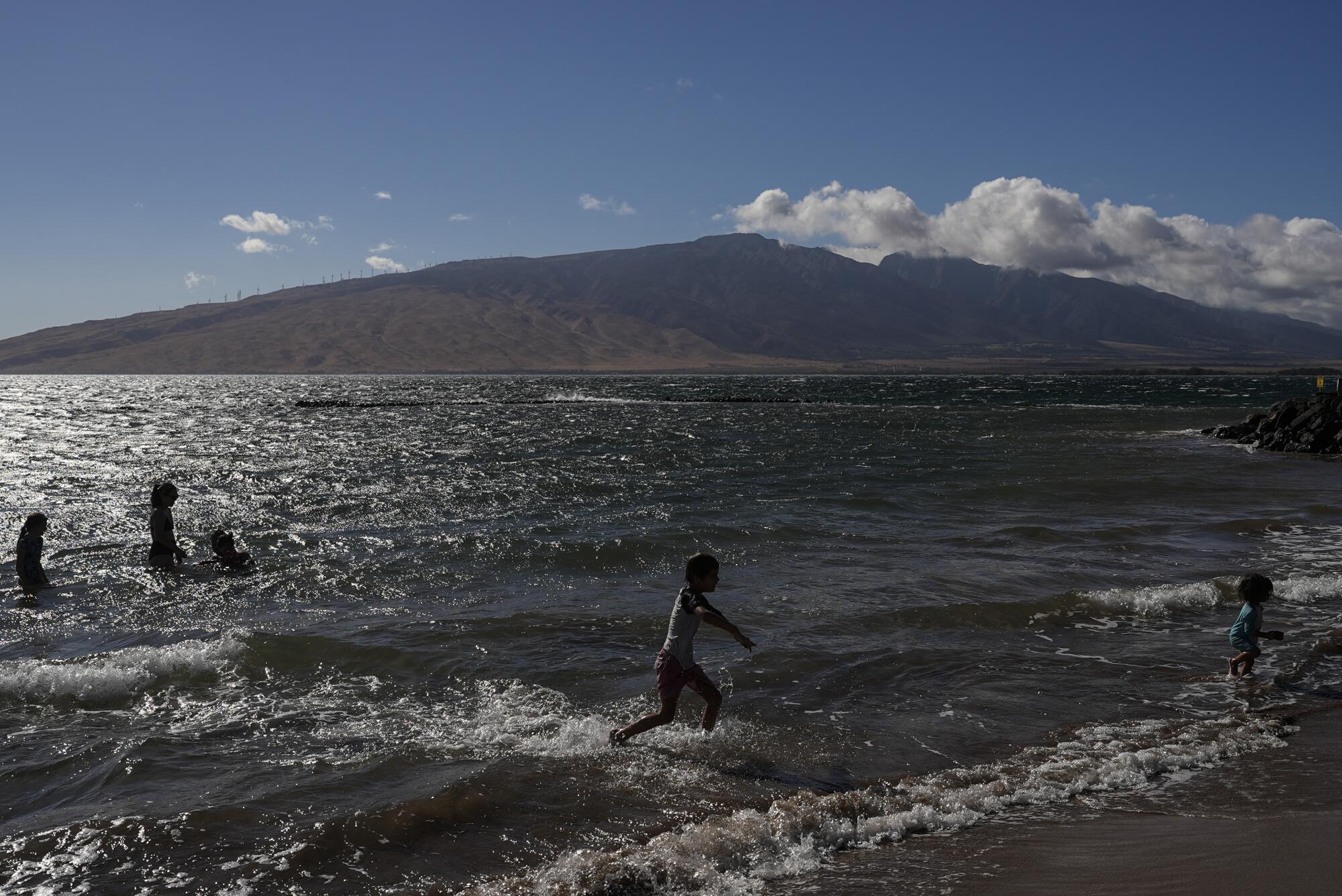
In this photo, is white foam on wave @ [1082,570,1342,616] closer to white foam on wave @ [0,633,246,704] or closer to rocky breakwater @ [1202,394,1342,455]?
white foam on wave @ [0,633,246,704]

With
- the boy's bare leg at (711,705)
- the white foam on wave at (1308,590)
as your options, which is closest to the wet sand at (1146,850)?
the boy's bare leg at (711,705)

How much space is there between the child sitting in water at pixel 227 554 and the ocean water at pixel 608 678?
1.90 feet

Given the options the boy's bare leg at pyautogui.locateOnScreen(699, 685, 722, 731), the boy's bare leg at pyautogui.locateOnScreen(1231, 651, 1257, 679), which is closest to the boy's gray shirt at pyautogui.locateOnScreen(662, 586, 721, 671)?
the boy's bare leg at pyautogui.locateOnScreen(699, 685, 722, 731)

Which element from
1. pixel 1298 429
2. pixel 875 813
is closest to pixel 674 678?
pixel 875 813

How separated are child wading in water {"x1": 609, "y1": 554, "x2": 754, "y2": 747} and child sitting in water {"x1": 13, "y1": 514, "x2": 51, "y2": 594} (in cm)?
1044

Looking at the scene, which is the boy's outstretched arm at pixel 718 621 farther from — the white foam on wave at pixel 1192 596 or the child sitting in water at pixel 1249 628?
the white foam on wave at pixel 1192 596

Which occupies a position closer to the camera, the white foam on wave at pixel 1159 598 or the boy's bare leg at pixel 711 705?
the boy's bare leg at pixel 711 705

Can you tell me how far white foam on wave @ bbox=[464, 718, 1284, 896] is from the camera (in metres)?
5.93

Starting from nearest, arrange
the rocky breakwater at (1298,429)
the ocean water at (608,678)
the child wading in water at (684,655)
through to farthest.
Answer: the ocean water at (608,678), the child wading in water at (684,655), the rocky breakwater at (1298,429)

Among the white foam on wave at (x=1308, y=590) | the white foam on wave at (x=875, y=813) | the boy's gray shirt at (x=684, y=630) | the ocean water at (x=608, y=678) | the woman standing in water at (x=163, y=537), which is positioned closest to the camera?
the white foam on wave at (x=875, y=813)

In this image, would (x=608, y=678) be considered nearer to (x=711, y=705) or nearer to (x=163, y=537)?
(x=711, y=705)

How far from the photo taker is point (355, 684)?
32.8ft

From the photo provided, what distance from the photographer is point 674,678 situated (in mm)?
8078

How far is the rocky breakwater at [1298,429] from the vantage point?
38594mm
